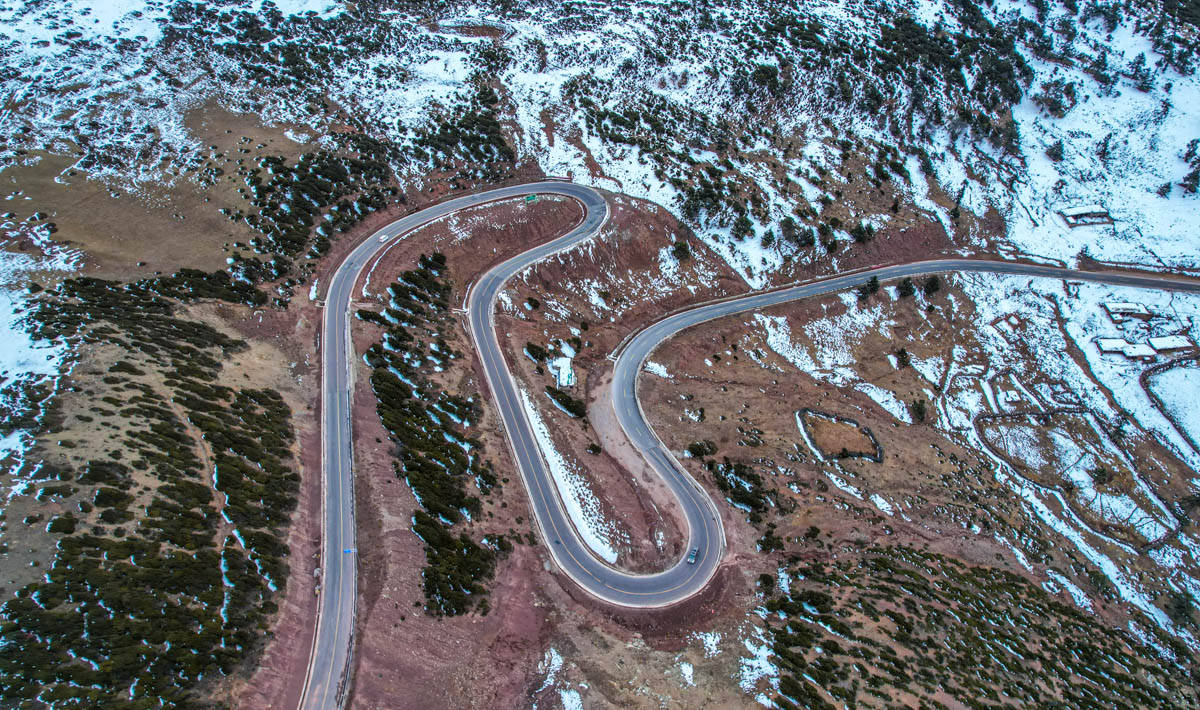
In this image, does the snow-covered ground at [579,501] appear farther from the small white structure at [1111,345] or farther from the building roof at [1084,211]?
the building roof at [1084,211]

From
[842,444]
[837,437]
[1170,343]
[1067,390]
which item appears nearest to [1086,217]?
[1170,343]

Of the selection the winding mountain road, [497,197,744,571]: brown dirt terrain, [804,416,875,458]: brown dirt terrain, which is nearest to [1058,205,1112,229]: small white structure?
the winding mountain road

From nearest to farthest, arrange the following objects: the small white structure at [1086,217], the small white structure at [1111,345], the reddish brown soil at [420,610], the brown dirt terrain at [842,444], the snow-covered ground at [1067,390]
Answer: the reddish brown soil at [420,610]
the brown dirt terrain at [842,444]
the snow-covered ground at [1067,390]
the small white structure at [1111,345]
the small white structure at [1086,217]

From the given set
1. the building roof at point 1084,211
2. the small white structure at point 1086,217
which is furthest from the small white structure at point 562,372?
the building roof at point 1084,211

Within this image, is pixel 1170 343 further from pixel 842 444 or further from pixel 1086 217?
pixel 842 444

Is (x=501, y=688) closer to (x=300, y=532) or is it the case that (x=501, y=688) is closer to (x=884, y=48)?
(x=300, y=532)

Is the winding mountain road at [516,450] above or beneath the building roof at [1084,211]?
beneath

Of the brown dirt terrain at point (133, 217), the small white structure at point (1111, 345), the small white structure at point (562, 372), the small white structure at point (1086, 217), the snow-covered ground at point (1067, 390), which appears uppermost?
the small white structure at point (1086, 217)
